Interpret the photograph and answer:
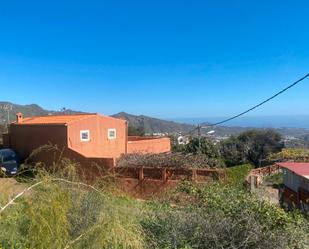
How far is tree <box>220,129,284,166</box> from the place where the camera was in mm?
45938

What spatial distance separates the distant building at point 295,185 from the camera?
14695 mm

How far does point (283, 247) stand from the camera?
264 inches

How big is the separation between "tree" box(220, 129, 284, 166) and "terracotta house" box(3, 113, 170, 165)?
14.9 metres

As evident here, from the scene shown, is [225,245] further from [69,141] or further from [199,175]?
[69,141]

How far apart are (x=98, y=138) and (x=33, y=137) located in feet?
14.0

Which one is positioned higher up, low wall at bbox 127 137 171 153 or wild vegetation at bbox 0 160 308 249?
wild vegetation at bbox 0 160 308 249

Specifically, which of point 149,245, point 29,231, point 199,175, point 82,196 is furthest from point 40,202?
point 199,175

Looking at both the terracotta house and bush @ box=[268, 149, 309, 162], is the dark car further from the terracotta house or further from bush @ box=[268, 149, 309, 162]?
bush @ box=[268, 149, 309, 162]

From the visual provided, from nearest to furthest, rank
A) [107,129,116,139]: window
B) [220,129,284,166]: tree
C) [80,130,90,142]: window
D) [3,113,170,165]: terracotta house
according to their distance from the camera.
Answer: [3,113,170,165]: terracotta house → [80,130,90,142]: window → [107,129,116,139]: window → [220,129,284,166]: tree

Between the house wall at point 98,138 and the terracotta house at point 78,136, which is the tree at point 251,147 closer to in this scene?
the terracotta house at point 78,136

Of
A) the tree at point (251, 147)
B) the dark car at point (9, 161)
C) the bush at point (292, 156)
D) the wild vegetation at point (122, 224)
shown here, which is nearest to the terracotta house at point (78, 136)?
the dark car at point (9, 161)

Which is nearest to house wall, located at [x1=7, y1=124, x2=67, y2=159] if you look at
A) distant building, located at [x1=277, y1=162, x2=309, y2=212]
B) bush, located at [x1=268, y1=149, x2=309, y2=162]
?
distant building, located at [x1=277, y1=162, x2=309, y2=212]

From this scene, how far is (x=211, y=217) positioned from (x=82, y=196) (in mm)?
2258

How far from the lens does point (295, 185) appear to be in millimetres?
16141
